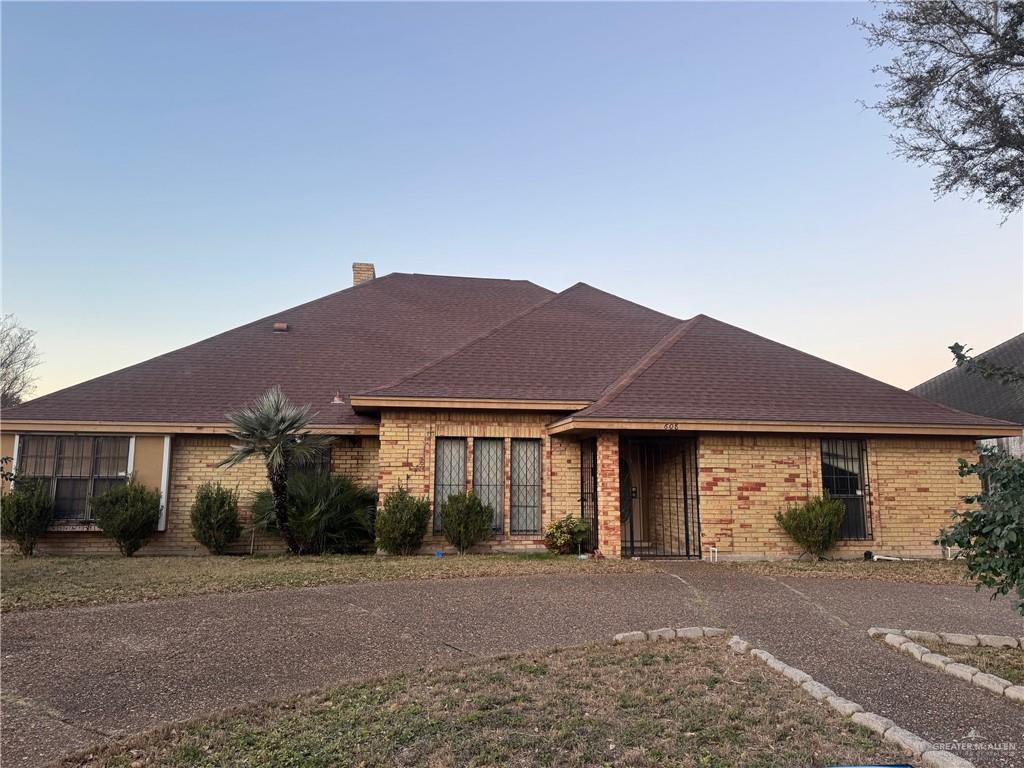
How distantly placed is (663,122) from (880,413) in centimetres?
780

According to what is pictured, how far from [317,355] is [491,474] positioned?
5.57m

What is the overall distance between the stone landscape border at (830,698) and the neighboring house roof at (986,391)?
1986 centimetres

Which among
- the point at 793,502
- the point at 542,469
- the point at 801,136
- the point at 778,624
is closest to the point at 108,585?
the point at 542,469

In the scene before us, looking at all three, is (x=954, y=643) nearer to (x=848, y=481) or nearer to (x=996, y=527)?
(x=996, y=527)

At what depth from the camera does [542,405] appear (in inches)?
493

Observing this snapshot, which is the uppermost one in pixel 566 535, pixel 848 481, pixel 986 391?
pixel 986 391

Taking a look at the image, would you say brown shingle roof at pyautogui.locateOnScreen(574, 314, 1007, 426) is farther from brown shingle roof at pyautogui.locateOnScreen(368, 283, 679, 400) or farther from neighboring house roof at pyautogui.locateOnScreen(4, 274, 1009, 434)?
brown shingle roof at pyautogui.locateOnScreen(368, 283, 679, 400)

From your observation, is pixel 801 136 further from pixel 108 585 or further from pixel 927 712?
pixel 108 585

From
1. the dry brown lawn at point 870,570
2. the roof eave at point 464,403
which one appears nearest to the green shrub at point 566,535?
the roof eave at point 464,403

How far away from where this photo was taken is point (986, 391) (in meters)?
24.2

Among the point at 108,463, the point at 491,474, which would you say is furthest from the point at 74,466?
the point at 491,474

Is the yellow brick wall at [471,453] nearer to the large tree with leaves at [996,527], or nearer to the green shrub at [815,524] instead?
the green shrub at [815,524]

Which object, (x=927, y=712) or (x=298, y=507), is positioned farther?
(x=298, y=507)

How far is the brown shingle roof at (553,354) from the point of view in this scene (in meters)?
12.7
